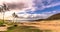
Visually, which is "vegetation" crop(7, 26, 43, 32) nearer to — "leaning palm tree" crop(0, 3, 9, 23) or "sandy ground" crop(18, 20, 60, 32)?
"sandy ground" crop(18, 20, 60, 32)

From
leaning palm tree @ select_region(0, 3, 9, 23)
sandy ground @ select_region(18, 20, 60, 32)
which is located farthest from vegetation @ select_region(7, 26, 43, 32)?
leaning palm tree @ select_region(0, 3, 9, 23)

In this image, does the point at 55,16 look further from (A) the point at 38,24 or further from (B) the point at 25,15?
(B) the point at 25,15

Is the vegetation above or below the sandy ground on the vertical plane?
below

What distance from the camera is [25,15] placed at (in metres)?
2.20

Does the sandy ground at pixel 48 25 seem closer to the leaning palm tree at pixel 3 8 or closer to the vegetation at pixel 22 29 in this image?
the vegetation at pixel 22 29

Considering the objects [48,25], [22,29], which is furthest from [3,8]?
[48,25]

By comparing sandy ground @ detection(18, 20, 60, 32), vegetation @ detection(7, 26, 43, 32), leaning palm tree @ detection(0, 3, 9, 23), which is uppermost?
leaning palm tree @ detection(0, 3, 9, 23)

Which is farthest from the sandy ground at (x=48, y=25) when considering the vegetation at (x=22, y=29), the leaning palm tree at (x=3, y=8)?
the leaning palm tree at (x=3, y=8)

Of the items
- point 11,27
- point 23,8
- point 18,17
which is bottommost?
point 11,27

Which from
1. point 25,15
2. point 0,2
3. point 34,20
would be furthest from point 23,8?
point 0,2

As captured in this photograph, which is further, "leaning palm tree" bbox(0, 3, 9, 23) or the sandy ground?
"leaning palm tree" bbox(0, 3, 9, 23)

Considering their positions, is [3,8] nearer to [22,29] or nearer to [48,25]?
[22,29]

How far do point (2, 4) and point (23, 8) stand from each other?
0.35 m

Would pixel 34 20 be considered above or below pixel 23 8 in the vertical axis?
below
